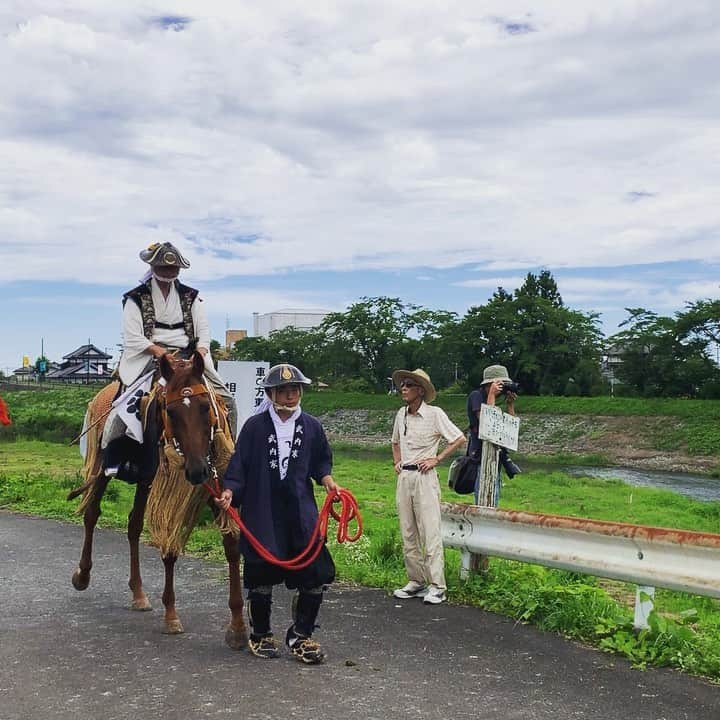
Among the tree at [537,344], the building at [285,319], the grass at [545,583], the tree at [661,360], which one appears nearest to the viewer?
the grass at [545,583]

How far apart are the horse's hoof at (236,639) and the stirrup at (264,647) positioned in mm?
146

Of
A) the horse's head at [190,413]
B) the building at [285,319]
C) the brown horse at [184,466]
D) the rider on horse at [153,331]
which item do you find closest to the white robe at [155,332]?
the rider on horse at [153,331]

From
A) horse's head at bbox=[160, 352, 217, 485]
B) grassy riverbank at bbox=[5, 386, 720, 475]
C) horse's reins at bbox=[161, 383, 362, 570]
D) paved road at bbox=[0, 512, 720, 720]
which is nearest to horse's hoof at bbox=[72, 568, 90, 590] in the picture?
paved road at bbox=[0, 512, 720, 720]

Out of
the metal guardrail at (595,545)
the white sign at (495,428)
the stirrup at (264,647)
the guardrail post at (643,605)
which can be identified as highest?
the white sign at (495,428)

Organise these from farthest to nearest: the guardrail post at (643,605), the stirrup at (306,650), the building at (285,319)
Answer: the building at (285,319) → the guardrail post at (643,605) → the stirrup at (306,650)

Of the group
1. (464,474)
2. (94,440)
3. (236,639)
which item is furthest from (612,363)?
(236,639)

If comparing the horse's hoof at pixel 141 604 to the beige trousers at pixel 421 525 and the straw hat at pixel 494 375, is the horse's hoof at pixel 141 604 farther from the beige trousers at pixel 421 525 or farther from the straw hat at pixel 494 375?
the straw hat at pixel 494 375

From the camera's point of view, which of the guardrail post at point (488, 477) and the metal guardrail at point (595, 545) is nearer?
the metal guardrail at point (595, 545)

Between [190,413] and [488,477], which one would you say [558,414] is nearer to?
[488,477]

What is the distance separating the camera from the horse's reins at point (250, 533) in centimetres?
630

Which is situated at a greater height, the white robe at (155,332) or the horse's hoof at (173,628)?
the white robe at (155,332)

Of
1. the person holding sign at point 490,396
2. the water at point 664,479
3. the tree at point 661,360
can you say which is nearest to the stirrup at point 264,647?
the person holding sign at point 490,396

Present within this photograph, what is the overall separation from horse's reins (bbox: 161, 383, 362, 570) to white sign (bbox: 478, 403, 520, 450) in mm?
2383

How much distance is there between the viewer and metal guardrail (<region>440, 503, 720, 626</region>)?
6359mm
